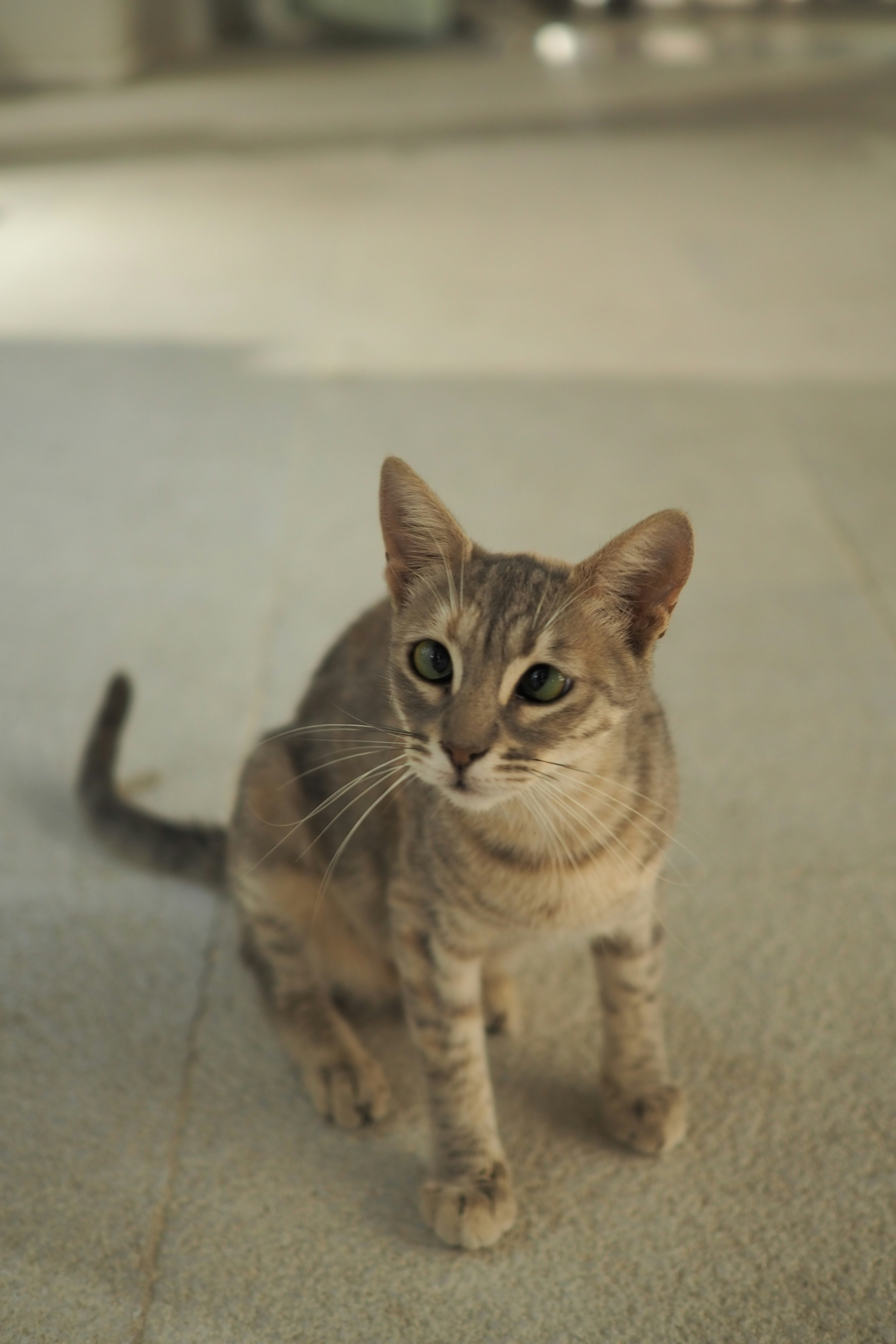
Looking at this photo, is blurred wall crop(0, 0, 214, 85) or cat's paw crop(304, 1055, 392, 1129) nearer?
cat's paw crop(304, 1055, 392, 1129)

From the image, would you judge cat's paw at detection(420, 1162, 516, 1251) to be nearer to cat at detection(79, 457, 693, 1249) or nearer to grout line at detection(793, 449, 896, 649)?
cat at detection(79, 457, 693, 1249)

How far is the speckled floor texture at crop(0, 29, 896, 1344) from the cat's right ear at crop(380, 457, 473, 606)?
63 centimetres

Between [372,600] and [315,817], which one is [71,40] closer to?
[372,600]

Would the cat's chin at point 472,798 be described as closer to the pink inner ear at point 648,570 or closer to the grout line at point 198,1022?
the pink inner ear at point 648,570

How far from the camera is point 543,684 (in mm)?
1129

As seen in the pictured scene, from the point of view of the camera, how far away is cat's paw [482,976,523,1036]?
1498 millimetres

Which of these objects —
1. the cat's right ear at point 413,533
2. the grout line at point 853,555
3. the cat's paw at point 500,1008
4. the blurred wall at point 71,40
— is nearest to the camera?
the cat's right ear at point 413,533

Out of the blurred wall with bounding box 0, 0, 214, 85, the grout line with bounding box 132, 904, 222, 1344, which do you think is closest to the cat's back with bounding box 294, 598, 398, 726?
the grout line with bounding box 132, 904, 222, 1344

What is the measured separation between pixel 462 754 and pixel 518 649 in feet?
0.38

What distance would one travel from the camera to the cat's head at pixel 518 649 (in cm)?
110

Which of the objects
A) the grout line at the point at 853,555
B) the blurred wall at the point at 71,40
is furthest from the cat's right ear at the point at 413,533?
the blurred wall at the point at 71,40

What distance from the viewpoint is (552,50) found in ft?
24.4

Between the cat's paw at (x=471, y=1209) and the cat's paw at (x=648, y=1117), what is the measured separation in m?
0.15

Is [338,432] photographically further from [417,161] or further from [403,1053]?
[417,161]
